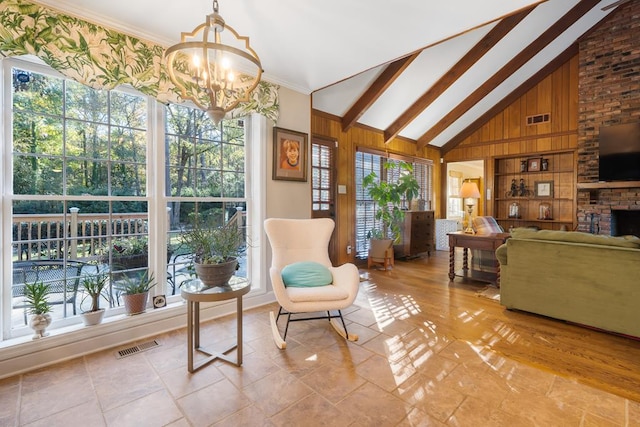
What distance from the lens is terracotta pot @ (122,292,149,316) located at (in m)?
2.53

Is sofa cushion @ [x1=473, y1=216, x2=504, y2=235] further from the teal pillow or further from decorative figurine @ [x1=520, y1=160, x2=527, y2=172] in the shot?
decorative figurine @ [x1=520, y1=160, x2=527, y2=172]

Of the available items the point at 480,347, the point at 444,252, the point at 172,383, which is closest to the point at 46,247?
the point at 172,383

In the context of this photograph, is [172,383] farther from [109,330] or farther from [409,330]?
[409,330]

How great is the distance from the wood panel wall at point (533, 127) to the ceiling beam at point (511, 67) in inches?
42.4

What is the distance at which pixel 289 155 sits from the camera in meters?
3.56

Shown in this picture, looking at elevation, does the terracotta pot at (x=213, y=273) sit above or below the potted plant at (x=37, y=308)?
above

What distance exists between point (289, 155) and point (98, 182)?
1.87 metres

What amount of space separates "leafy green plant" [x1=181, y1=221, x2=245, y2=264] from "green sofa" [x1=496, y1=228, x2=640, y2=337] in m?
2.75

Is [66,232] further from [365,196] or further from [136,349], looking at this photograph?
[365,196]

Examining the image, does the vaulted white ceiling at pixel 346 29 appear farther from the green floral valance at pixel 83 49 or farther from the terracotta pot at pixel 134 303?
the terracotta pot at pixel 134 303

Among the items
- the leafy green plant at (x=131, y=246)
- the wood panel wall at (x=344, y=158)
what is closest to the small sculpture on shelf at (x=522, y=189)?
the wood panel wall at (x=344, y=158)

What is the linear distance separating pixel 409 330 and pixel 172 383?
1.88 metres

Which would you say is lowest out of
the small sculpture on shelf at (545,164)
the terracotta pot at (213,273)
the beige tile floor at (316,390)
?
the beige tile floor at (316,390)

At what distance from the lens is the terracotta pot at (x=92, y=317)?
7.58 ft
